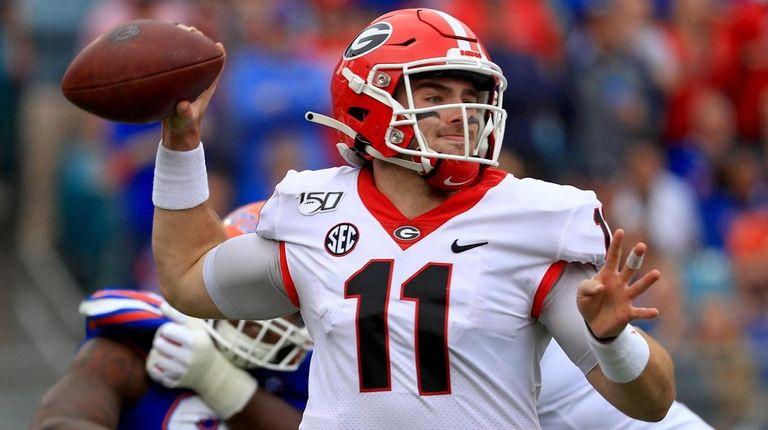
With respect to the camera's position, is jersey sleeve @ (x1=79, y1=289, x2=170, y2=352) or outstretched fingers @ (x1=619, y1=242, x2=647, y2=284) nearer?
outstretched fingers @ (x1=619, y1=242, x2=647, y2=284)

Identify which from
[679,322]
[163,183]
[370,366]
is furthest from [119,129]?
[370,366]

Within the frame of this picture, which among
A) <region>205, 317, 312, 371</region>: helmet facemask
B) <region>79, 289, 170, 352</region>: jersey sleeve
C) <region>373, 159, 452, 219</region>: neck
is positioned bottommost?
<region>205, 317, 312, 371</region>: helmet facemask

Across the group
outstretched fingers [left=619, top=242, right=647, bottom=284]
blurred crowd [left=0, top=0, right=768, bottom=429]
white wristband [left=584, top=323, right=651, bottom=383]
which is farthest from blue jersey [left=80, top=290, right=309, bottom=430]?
blurred crowd [left=0, top=0, right=768, bottom=429]

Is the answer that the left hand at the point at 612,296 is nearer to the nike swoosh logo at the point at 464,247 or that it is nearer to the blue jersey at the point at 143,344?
the nike swoosh logo at the point at 464,247

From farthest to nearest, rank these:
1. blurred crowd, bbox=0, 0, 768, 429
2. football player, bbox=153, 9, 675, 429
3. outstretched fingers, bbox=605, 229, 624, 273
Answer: blurred crowd, bbox=0, 0, 768, 429, football player, bbox=153, 9, 675, 429, outstretched fingers, bbox=605, 229, 624, 273

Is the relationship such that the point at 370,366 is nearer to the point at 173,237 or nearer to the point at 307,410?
the point at 307,410

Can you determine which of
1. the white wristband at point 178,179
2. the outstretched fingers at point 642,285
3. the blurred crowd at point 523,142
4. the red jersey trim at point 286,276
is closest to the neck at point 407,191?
the red jersey trim at point 286,276

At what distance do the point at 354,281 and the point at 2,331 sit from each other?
5042 millimetres

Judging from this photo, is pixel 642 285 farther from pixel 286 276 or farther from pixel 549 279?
pixel 286 276

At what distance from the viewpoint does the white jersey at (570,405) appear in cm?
398

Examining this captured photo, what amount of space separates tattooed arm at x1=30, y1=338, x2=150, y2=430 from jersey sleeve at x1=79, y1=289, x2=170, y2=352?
3 cm

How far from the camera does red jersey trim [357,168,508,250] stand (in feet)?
10.6

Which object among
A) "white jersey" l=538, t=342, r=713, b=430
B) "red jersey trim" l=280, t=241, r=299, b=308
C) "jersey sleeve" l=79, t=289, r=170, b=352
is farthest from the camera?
"jersey sleeve" l=79, t=289, r=170, b=352

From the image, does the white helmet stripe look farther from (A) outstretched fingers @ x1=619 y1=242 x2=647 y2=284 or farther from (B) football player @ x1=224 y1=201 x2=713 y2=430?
(B) football player @ x1=224 y1=201 x2=713 y2=430
